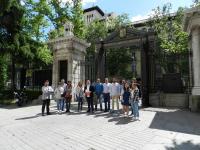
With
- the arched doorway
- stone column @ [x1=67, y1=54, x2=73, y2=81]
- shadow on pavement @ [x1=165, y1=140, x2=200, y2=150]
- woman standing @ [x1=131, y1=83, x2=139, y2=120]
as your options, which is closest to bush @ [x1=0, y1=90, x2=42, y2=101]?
stone column @ [x1=67, y1=54, x2=73, y2=81]

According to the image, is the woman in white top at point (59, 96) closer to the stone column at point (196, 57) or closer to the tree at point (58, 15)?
the stone column at point (196, 57)

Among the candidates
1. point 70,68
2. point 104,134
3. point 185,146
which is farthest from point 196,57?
point 70,68

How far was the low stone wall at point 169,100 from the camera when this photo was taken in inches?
523

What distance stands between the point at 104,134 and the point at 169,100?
770 cm

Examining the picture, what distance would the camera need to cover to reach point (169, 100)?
45.1 ft

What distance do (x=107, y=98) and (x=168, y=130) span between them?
4738 mm

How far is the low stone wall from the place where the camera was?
523 inches

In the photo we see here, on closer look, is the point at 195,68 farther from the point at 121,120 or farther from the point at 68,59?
the point at 68,59

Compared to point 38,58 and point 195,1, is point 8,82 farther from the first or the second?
point 195,1

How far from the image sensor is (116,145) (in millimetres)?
6016

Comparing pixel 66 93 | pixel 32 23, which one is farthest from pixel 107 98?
pixel 32 23

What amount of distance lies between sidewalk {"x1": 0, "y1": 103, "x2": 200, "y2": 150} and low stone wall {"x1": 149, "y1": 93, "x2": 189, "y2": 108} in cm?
354

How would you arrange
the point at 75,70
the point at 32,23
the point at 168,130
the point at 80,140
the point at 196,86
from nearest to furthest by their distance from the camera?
the point at 80,140 → the point at 168,130 → the point at 196,86 → the point at 75,70 → the point at 32,23

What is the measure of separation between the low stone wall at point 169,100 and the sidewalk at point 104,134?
11.6 ft
